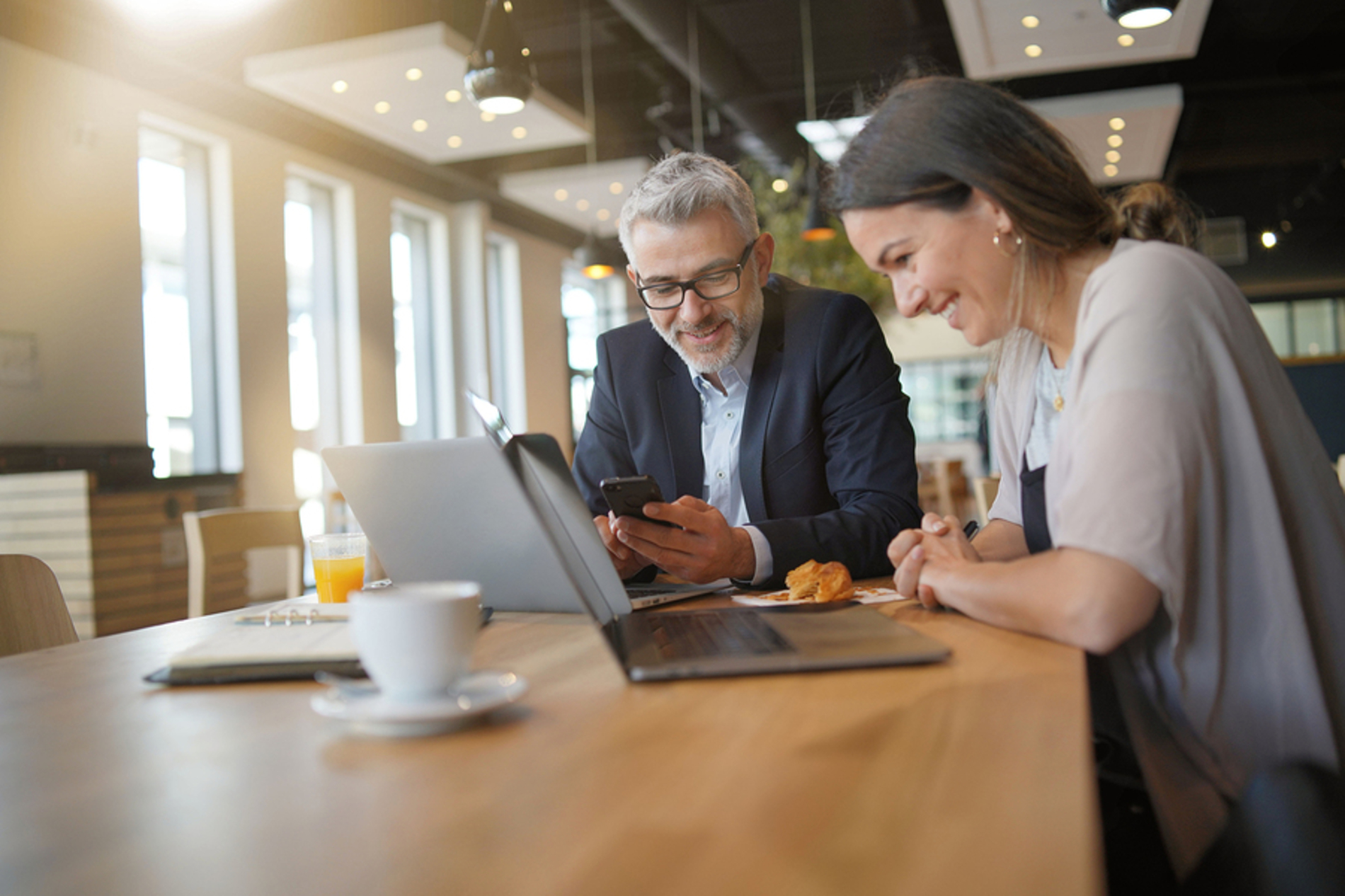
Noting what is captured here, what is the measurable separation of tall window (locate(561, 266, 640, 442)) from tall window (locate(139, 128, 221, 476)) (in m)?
5.01

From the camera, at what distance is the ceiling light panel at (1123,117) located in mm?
6789

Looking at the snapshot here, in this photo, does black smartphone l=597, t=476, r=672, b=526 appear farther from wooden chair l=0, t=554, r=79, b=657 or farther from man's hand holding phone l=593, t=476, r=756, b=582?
wooden chair l=0, t=554, r=79, b=657

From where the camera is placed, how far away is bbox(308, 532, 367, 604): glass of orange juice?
137 cm

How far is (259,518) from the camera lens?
253 centimetres

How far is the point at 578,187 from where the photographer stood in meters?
8.27

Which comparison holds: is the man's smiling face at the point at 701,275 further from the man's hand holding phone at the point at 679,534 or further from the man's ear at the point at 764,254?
the man's hand holding phone at the point at 679,534

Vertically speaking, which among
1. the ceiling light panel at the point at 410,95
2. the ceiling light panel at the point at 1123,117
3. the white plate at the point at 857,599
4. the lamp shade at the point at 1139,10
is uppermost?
the ceiling light panel at the point at 1123,117

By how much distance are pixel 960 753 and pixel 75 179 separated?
6261 mm

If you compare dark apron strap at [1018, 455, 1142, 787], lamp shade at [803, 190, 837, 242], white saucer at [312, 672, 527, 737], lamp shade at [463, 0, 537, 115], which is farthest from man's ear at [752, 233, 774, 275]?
lamp shade at [803, 190, 837, 242]

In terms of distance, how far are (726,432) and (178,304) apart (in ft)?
18.5

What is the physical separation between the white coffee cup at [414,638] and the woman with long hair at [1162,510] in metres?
0.53

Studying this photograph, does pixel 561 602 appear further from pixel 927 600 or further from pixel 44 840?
pixel 44 840

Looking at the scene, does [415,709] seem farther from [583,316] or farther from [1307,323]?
[1307,323]

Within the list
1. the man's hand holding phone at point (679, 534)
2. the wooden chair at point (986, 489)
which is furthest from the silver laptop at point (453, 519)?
the wooden chair at point (986, 489)
